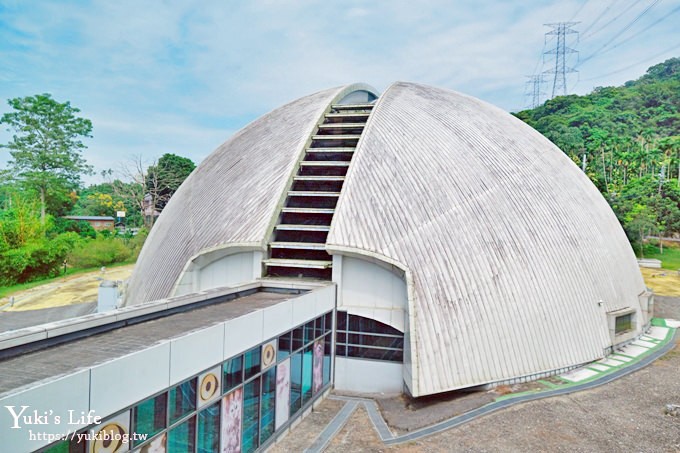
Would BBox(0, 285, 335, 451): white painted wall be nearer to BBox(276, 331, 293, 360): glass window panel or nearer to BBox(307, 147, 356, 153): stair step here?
BBox(276, 331, 293, 360): glass window panel

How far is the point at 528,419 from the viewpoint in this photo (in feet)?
40.7

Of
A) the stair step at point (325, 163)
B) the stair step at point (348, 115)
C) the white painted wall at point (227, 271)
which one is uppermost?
the stair step at point (348, 115)

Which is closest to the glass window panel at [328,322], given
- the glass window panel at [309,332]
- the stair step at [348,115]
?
the glass window panel at [309,332]

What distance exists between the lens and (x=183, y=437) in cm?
793

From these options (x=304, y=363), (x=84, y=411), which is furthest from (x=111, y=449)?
(x=304, y=363)

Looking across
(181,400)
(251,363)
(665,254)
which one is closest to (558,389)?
(251,363)

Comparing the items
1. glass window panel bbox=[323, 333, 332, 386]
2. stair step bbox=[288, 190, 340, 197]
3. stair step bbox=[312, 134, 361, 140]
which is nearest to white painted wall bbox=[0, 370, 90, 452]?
glass window panel bbox=[323, 333, 332, 386]

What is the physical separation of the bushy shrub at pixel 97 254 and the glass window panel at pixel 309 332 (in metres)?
41.6

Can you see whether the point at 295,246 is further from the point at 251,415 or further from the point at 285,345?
the point at 251,415

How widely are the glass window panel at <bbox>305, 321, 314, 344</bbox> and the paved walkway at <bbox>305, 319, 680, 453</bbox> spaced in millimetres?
2629

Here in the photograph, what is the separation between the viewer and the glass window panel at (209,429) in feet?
27.4

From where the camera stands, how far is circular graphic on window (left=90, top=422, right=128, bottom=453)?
614cm

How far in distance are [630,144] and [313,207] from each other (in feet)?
298

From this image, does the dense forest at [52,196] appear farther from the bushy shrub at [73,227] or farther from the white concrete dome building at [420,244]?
the white concrete dome building at [420,244]
